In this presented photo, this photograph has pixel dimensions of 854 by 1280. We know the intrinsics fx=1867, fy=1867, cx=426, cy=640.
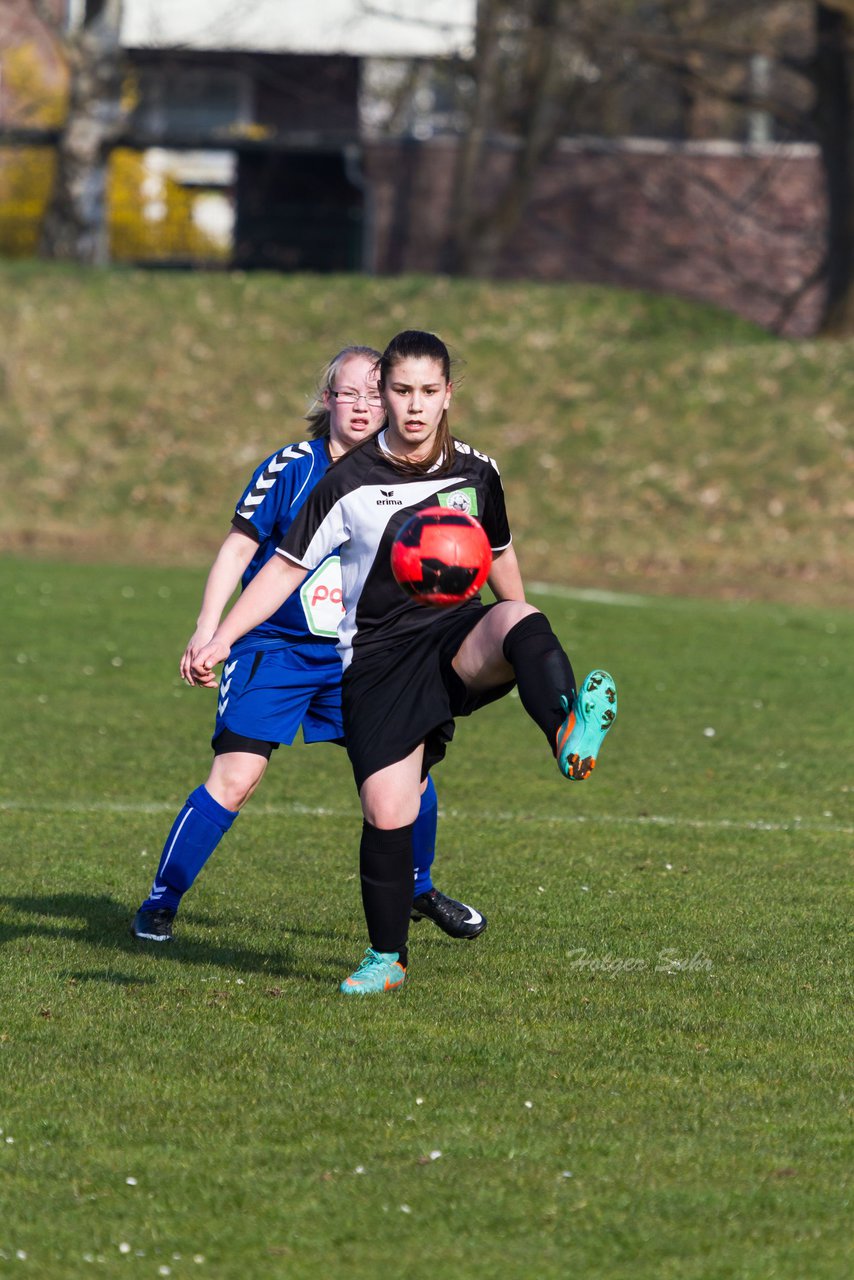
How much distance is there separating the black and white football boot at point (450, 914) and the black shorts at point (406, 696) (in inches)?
35.7

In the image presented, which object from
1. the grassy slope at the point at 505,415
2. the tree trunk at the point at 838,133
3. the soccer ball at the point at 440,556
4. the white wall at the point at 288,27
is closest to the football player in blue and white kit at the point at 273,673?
the soccer ball at the point at 440,556

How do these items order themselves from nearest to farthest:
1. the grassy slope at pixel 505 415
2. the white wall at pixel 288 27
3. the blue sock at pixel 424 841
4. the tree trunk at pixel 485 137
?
the blue sock at pixel 424 841 → the grassy slope at pixel 505 415 → the tree trunk at pixel 485 137 → the white wall at pixel 288 27

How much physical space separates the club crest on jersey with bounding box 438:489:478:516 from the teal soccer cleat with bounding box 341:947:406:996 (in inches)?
52.2

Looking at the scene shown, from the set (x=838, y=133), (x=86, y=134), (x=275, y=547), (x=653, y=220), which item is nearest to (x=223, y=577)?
(x=275, y=547)

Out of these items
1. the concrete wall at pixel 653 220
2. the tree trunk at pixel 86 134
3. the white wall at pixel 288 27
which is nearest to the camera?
the tree trunk at pixel 86 134

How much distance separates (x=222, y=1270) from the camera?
3520mm

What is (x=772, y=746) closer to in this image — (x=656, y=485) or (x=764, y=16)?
(x=656, y=485)

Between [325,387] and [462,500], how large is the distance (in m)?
0.99

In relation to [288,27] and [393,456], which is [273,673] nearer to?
[393,456]

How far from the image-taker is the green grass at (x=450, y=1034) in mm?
3738

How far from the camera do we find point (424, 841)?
20.9ft

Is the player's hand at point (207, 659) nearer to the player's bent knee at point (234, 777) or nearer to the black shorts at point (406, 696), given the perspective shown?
the black shorts at point (406, 696)

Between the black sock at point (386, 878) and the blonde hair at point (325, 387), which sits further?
the blonde hair at point (325, 387)

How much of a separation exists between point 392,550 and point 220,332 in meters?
21.3
